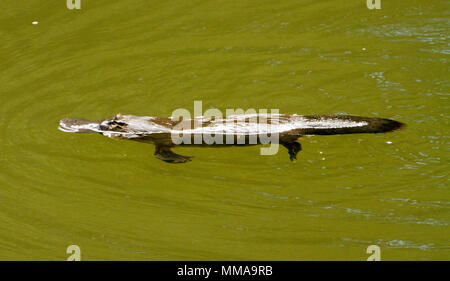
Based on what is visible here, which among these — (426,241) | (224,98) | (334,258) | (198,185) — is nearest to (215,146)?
(198,185)

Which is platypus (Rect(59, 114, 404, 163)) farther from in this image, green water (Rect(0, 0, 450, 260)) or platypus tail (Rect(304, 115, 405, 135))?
green water (Rect(0, 0, 450, 260))

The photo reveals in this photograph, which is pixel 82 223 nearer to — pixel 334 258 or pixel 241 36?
pixel 334 258

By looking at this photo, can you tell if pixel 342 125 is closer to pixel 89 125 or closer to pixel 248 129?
pixel 248 129

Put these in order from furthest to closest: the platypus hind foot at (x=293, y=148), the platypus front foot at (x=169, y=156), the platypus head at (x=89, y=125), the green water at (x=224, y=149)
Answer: the platypus head at (x=89, y=125)
the platypus hind foot at (x=293, y=148)
the platypus front foot at (x=169, y=156)
the green water at (x=224, y=149)

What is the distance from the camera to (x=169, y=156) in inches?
208

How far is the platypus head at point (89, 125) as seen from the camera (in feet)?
18.5

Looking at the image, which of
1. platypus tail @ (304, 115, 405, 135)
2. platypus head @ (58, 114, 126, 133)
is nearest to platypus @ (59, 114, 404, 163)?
platypus tail @ (304, 115, 405, 135)

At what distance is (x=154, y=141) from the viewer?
5.52 m

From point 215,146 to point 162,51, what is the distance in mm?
2238

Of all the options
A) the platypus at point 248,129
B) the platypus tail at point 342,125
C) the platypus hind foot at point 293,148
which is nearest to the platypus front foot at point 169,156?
the platypus at point 248,129

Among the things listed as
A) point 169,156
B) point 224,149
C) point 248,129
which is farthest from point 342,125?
point 169,156

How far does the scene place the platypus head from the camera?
5.65m

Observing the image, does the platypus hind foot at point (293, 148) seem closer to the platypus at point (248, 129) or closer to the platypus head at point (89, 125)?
the platypus at point (248, 129)

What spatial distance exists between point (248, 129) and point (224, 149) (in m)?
0.33
